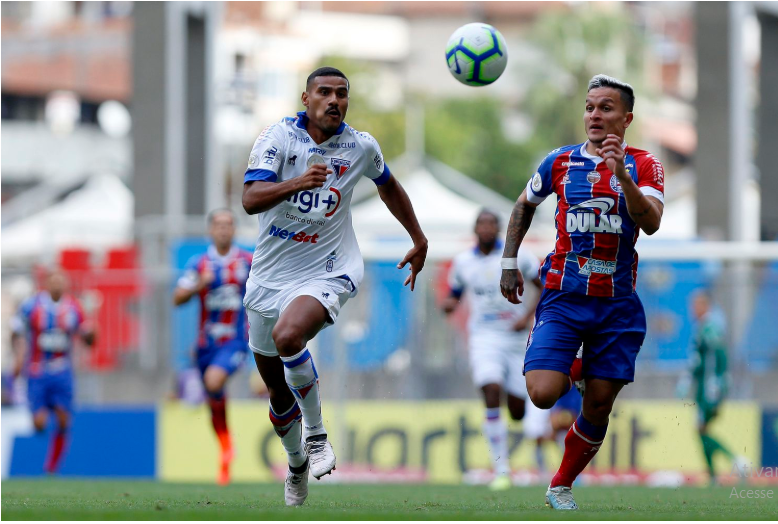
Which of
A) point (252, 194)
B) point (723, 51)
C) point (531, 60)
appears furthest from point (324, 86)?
point (531, 60)

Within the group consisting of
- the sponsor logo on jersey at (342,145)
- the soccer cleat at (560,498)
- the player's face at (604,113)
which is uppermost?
the player's face at (604,113)

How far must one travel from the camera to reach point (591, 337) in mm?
8031

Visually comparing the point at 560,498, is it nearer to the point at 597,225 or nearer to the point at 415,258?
the point at 597,225

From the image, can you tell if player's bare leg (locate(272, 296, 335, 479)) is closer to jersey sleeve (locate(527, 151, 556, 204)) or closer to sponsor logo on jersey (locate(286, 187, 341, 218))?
sponsor logo on jersey (locate(286, 187, 341, 218))

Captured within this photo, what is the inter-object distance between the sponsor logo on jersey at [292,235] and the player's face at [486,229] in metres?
5.44

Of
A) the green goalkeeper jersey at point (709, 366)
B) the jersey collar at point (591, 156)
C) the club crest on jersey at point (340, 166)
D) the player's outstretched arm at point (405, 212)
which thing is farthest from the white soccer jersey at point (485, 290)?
the jersey collar at point (591, 156)

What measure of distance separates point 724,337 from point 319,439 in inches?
403

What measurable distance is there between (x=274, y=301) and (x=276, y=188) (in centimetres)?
87

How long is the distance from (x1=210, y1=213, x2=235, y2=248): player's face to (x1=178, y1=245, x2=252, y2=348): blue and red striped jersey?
149 millimetres

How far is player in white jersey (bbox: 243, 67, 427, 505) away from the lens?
8055 mm

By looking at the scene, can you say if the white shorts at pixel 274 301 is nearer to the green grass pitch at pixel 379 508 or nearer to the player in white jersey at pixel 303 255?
the player in white jersey at pixel 303 255

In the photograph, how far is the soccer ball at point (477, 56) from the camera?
9.23 meters

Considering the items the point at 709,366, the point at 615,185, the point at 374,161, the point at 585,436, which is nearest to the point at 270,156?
the point at 374,161

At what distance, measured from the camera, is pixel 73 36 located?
234 feet
